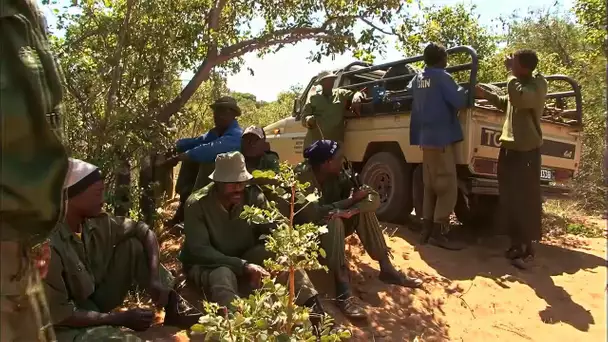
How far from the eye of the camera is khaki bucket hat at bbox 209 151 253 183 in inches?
155

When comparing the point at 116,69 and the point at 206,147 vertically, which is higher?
the point at 116,69

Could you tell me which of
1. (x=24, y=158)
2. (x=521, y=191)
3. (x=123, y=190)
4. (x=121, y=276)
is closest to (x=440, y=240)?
(x=521, y=191)

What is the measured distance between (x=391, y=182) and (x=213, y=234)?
106 inches

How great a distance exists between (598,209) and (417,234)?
5.18 meters

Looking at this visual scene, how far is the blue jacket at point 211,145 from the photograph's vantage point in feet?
16.8

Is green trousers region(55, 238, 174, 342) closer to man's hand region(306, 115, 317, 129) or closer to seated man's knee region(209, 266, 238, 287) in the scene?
seated man's knee region(209, 266, 238, 287)

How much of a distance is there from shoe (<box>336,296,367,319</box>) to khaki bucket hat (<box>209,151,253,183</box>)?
1.16m

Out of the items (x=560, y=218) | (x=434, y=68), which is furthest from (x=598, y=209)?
(x=434, y=68)

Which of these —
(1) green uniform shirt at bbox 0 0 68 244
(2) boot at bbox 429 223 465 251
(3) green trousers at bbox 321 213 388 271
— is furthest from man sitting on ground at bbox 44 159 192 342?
(2) boot at bbox 429 223 465 251

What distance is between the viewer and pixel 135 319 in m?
3.17

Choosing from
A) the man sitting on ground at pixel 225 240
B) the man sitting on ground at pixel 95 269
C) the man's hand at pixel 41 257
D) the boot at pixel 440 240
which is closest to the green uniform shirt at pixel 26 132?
the man's hand at pixel 41 257

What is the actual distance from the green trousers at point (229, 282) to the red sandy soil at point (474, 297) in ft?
0.93

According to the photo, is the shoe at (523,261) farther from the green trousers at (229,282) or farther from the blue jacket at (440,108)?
the green trousers at (229,282)

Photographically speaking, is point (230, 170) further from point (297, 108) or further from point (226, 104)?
point (297, 108)
